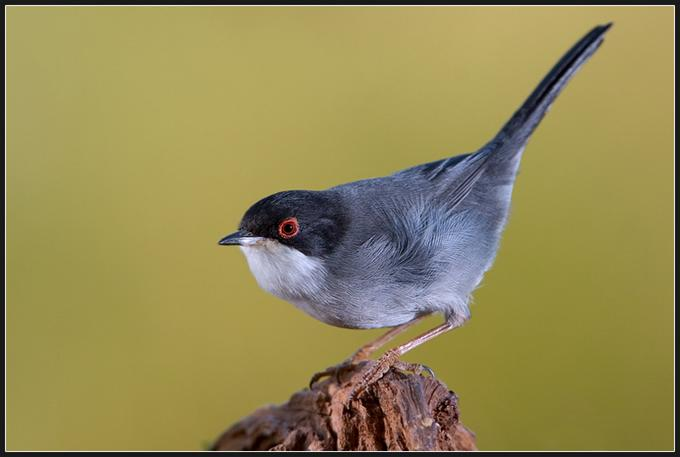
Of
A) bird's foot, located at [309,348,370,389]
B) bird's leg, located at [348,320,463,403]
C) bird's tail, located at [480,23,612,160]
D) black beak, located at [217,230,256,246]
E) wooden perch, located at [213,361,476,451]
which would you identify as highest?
bird's tail, located at [480,23,612,160]

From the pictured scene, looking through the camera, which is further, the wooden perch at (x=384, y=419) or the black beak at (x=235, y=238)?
the black beak at (x=235, y=238)

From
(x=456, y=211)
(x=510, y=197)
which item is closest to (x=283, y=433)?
(x=456, y=211)

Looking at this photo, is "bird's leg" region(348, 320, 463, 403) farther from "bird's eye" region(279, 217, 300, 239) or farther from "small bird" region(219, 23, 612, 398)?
"bird's eye" region(279, 217, 300, 239)

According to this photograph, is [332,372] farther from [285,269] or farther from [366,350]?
[285,269]

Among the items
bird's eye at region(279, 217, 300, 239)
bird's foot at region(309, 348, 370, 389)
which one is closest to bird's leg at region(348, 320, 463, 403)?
bird's foot at region(309, 348, 370, 389)

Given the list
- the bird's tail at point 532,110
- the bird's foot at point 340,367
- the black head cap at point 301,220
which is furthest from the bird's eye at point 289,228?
the bird's tail at point 532,110

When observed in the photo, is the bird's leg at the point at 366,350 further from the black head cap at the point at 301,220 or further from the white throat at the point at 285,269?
the black head cap at the point at 301,220

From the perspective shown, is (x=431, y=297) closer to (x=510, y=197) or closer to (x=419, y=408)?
(x=419, y=408)
